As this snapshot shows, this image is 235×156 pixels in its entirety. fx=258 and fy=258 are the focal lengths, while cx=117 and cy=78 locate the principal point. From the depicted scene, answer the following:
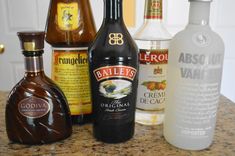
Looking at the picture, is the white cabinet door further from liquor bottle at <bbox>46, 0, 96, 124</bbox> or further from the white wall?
liquor bottle at <bbox>46, 0, 96, 124</bbox>

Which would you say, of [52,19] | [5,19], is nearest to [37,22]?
[5,19]

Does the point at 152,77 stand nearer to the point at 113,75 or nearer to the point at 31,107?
the point at 113,75

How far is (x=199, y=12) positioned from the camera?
40 cm

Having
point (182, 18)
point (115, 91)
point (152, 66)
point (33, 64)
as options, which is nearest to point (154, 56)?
point (152, 66)

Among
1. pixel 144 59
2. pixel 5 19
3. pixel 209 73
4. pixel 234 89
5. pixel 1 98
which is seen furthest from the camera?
pixel 234 89

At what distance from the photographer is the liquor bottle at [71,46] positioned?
19.4 inches

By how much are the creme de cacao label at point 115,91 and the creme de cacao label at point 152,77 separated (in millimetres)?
72

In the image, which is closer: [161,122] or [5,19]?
[161,122]

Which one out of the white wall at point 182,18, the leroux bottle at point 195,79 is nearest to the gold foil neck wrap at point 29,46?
the leroux bottle at point 195,79

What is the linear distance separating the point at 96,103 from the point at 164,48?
18 centimetres

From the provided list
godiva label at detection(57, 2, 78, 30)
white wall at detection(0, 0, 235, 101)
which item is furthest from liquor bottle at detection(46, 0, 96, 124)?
white wall at detection(0, 0, 235, 101)

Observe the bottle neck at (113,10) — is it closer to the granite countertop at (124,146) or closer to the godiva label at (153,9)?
the godiva label at (153,9)

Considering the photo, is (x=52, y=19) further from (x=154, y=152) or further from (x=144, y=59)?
(x=154, y=152)

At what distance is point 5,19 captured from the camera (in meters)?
1.57
